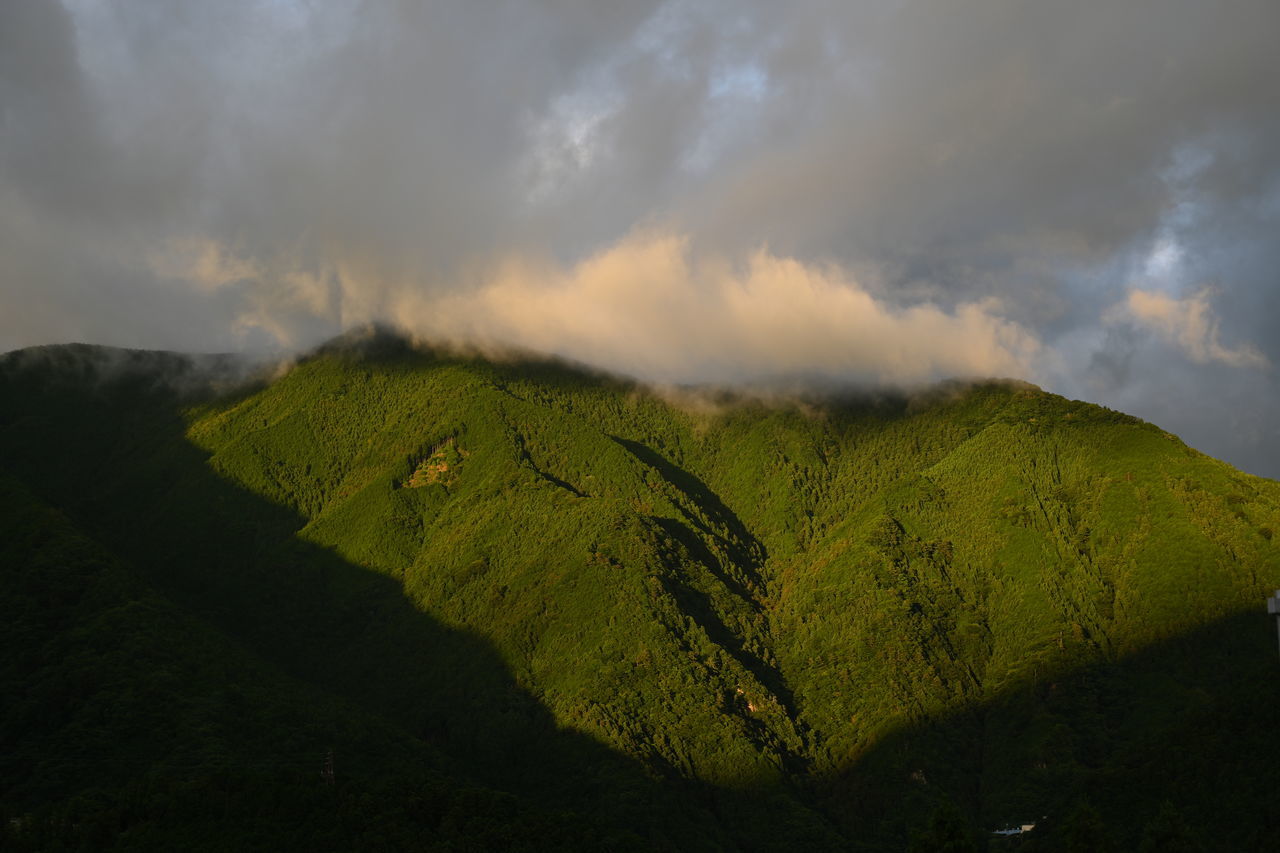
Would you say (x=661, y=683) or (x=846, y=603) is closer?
(x=661, y=683)

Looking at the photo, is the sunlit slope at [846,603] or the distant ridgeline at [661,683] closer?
the distant ridgeline at [661,683]

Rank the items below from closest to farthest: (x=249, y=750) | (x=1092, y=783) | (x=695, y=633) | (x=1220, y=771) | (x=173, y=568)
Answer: (x=1220, y=771), (x=1092, y=783), (x=249, y=750), (x=695, y=633), (x=173, y=568)

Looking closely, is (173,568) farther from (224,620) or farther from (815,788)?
(815,788)

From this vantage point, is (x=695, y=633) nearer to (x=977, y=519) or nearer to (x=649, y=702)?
(x=649, y=702)

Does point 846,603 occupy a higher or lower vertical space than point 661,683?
higher

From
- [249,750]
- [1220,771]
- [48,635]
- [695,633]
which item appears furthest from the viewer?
[695,633]

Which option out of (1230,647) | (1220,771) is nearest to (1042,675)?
(1230,647)

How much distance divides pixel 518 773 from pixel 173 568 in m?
72.3

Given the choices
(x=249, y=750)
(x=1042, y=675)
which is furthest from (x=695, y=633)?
(x=249, y=750)

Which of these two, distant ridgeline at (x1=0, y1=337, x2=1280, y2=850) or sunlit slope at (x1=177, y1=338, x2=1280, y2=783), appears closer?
distant ridgeline at (x1=0, y1=337, x2=1280, y2=850)

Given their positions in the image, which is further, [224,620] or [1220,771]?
[224,620]

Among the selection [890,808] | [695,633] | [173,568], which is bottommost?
[890,808]

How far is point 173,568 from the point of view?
194m

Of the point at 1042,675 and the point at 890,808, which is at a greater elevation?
the point at 1042,675
